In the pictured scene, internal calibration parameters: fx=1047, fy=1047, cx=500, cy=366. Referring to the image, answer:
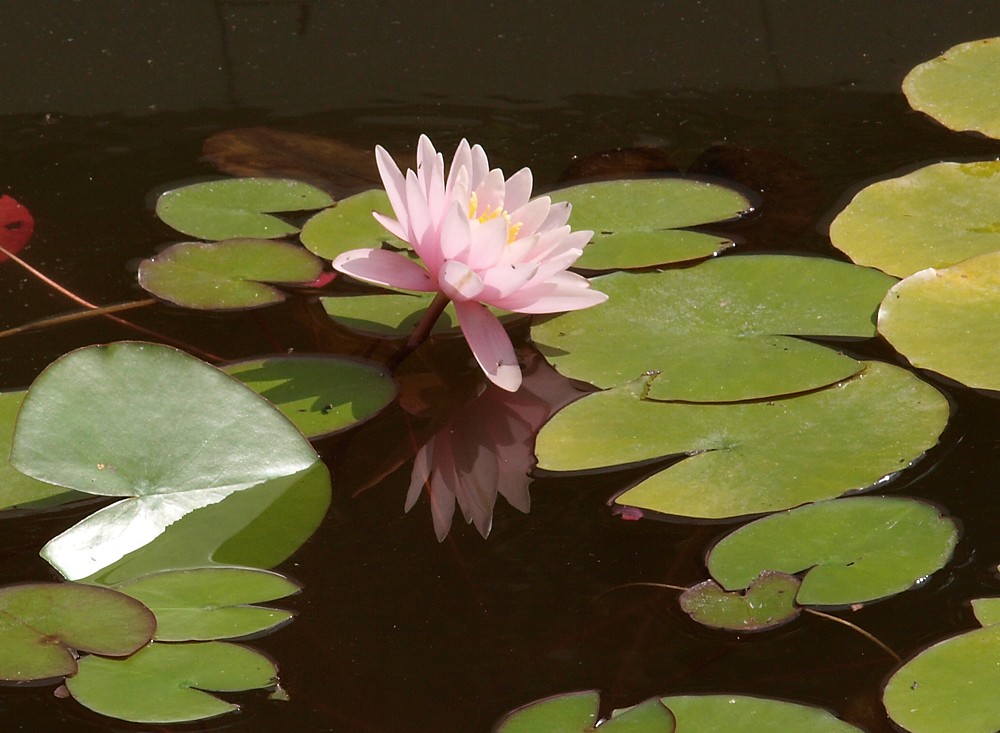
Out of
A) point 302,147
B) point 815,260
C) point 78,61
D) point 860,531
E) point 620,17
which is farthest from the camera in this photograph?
point 620,17

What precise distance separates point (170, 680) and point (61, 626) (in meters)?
0.12

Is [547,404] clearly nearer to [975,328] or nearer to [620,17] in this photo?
[975,328]

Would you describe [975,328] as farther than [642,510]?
Yes

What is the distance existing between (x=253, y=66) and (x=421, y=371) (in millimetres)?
944

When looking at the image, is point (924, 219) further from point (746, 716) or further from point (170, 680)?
point (170, 680)

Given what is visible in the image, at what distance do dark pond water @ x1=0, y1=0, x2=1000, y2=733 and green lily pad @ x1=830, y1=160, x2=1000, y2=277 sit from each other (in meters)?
0.06

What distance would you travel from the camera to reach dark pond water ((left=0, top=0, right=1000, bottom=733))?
98 cm

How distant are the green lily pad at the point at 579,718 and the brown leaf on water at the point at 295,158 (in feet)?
3.28

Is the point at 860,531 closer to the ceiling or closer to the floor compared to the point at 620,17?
closer to the floor

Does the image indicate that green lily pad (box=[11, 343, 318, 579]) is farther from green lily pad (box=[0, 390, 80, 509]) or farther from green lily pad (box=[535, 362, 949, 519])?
green lily pad (box=[535, 362, 949, 519])

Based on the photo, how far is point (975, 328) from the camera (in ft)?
4.47

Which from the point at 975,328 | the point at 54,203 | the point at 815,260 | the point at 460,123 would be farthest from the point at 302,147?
the point at 975,328

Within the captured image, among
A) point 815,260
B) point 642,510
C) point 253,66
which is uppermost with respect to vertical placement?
point 253,66

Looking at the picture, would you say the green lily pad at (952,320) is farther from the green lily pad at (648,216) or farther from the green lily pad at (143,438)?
the green lily pad at (143,438)
